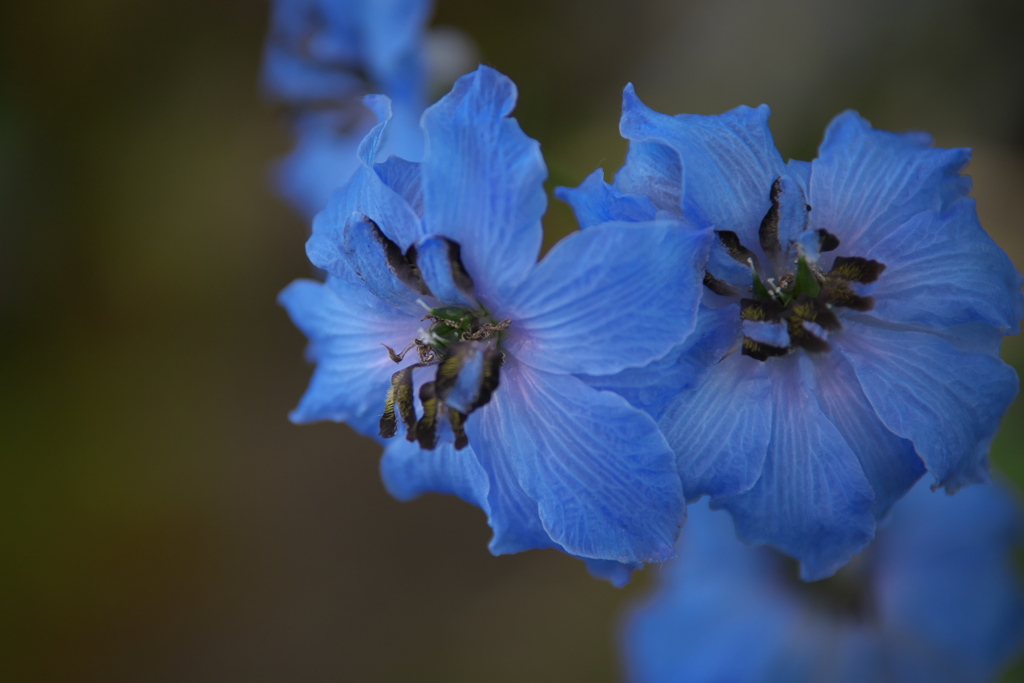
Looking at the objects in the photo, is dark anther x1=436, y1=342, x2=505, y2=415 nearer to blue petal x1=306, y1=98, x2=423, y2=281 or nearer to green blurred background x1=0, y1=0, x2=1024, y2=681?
blue petal x1=306, y1=98, x2=423, y2=281

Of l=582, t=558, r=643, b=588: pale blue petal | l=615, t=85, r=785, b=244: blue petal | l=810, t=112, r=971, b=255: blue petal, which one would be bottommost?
l=582, t=558, r=643, b=588: pale blue petal

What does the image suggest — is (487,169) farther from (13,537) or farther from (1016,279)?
(13,537)

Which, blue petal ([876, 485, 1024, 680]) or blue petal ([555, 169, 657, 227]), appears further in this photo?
blue petal ([876, 485, 1024, 680])

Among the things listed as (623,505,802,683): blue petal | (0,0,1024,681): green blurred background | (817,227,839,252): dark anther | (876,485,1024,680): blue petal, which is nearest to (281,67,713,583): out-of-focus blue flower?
(817,227,839,252): dark anther

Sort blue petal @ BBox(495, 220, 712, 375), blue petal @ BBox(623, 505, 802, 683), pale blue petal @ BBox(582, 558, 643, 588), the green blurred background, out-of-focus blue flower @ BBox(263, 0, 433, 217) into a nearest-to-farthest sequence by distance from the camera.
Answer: blue petal @ BBox(495, 220, 712, 375) < pale blue petal @ BBox(582, 558, 643, 588) < out-of-focus blue flower @ BBox(263, 0, 433, 217) < blue petal @ BBox(623, 505, 802, 683) < the green blurred background

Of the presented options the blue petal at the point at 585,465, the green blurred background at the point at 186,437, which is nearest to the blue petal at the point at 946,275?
the blue petal at the point at 585,465
